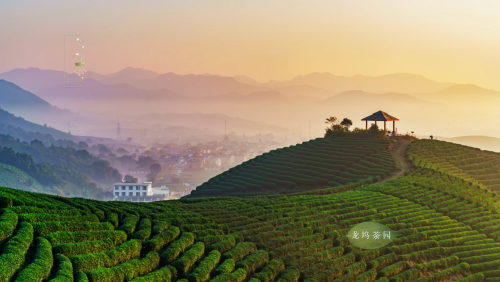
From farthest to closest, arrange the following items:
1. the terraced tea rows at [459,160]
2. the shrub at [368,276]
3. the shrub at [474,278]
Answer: the terraced tea rows at [459,160]
the shrub at [474,278]
the shrub at [368,276]

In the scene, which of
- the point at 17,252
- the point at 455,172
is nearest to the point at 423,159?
the point at 455,172

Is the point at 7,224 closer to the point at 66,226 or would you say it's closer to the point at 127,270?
the point at 66,226

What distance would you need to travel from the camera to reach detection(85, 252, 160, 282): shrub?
16.7 meters

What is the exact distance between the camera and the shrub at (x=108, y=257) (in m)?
17.1

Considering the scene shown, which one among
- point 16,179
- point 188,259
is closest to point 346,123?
point 188,259

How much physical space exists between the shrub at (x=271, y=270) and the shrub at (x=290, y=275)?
31 cm

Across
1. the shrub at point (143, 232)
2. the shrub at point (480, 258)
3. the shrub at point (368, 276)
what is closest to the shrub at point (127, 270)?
the shrub at point (143, 232)

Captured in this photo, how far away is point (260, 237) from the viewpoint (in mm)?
26047

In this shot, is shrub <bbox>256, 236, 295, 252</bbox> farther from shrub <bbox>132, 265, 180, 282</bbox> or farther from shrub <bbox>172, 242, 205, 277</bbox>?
shrub <bbox>132, 265, 180, 282</bbox>

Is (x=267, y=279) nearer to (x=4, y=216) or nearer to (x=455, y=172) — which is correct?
(x=4, y=216)

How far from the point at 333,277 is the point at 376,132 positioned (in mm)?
41179

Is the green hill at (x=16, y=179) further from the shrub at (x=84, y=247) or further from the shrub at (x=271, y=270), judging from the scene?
the shrub at (x=84, y=247)

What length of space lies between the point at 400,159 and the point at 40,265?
44.6 metres

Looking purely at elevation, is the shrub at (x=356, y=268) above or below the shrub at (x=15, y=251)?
below
